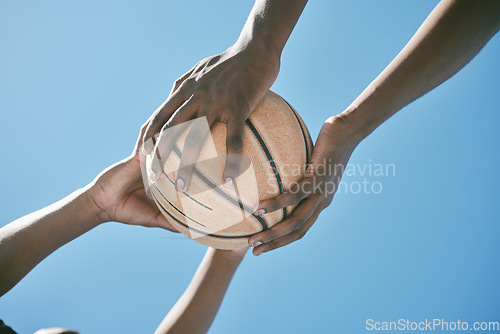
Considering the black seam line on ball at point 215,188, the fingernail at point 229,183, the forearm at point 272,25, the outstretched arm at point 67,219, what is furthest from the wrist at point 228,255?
the forearm at point 272,25

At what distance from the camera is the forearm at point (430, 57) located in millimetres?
953

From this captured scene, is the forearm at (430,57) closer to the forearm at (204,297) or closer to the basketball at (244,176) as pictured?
the basketball at (244,176)

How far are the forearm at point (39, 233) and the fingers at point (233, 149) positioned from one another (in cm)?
73

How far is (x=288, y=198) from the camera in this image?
0.93 metres

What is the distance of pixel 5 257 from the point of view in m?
1.24

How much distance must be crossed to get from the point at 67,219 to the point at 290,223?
839mm

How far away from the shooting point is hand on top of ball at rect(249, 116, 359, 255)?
0.96 m

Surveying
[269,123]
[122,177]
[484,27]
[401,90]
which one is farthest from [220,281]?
[484,27]

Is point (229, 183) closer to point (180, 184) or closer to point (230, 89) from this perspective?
point (180, 184)

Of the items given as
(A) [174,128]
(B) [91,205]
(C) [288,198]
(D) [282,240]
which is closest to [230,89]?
(A) [174,128]

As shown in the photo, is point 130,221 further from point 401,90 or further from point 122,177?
point 401,90

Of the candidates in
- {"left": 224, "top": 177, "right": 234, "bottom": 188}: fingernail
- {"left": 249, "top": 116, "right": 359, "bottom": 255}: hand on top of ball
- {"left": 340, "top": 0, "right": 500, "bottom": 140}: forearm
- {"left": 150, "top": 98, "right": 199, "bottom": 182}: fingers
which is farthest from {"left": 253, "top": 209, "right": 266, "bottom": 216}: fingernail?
{"left": 340, "top": 0, "right": 500, "bottom": 140}: forearm

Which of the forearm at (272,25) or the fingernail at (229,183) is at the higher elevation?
the forearm at (272,25)

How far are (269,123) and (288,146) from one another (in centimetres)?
8
